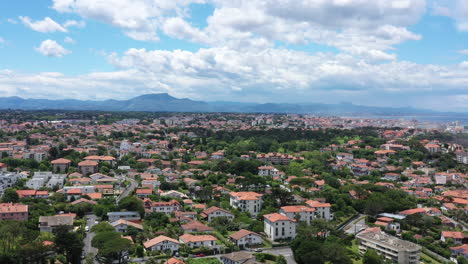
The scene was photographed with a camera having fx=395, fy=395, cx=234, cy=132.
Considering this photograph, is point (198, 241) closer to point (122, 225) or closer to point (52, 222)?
point (122, 225)

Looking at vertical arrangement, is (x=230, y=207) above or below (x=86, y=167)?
below

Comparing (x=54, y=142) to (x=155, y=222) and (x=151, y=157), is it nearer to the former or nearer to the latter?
(x=151, y=157)

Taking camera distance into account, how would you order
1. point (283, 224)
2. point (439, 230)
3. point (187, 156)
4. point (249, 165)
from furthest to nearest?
point (187, 156), point (249, 165), point (439, 230), point (283, 224)

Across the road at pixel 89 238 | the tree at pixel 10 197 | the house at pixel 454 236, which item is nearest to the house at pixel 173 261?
the road at pixel 89 238

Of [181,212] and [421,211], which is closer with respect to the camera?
[181,212]

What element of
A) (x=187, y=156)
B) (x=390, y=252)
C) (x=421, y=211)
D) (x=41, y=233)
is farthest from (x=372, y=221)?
(x=187, y=156)

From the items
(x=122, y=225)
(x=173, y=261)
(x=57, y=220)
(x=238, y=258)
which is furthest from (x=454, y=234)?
(x=57, y=220)
